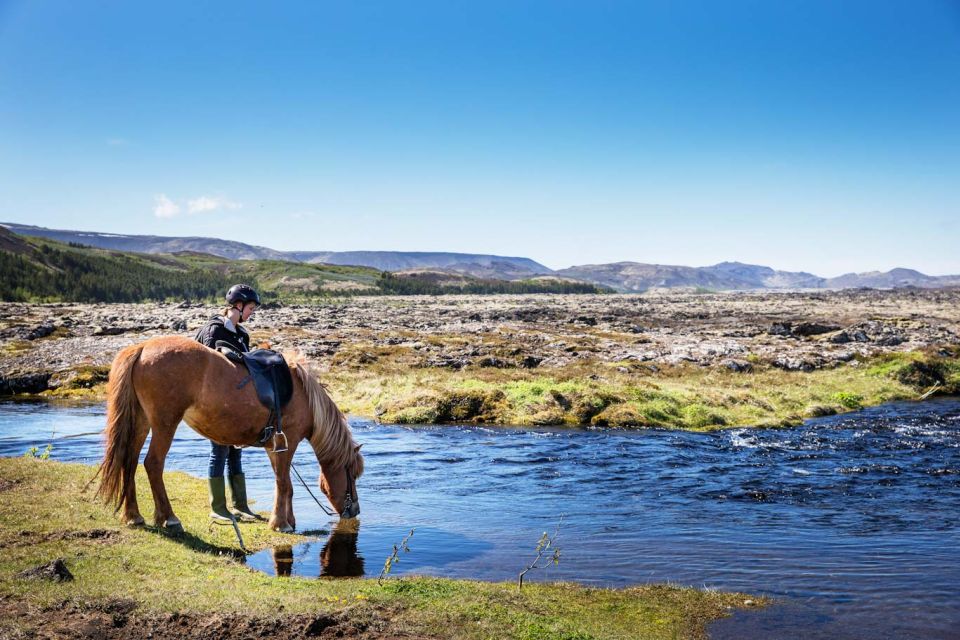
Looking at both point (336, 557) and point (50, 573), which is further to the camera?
point (336, 557)

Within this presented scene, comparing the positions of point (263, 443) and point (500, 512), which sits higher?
point (263, 443)

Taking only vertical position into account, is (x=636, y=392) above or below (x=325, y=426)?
below

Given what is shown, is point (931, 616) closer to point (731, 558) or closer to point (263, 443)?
point (731, 558)

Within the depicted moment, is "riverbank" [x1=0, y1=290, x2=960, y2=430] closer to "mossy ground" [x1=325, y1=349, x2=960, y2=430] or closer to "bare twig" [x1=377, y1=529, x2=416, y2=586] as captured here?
"mossy ground" [x1=325, y1=349, x2=960, y2=430]

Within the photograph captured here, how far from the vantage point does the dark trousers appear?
977 cm

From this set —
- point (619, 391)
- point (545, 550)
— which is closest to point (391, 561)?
point (545, 550)

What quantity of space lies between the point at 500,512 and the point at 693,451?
697 cm

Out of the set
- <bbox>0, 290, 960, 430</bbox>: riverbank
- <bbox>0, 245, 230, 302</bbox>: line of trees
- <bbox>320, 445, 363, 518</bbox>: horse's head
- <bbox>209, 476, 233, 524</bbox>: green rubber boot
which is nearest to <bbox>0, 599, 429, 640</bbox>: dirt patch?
<bbox>209, 476, 233, 524</bbox>: green rubber boot

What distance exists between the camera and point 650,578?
8414 millimetres

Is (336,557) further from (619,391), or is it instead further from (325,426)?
(619,391)

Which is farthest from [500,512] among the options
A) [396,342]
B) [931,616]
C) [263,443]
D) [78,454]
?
[396,342]

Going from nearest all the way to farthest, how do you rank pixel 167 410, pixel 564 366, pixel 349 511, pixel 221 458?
pixel 167 410 → pixel 221 458 → pixel 349 511 → pixel 564 366

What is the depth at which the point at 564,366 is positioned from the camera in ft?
96.9

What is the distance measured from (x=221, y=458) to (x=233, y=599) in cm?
382
